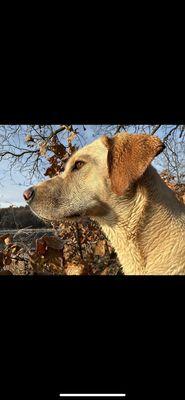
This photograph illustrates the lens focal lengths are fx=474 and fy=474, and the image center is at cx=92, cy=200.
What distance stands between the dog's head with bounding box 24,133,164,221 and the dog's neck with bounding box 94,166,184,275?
0.25 ft

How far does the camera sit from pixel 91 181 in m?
2.37

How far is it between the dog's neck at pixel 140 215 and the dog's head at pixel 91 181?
0.08 metres

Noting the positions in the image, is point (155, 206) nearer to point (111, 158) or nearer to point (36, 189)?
point (111, 158)

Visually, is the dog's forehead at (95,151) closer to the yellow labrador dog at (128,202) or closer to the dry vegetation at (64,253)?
the yellow labrador dog at (128,202)

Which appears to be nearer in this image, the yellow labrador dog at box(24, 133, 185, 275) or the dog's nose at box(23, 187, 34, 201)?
the yellow labrador dog at box(24, 133, 185, 275)

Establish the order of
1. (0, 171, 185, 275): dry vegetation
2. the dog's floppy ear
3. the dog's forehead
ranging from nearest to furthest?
the dog's floppy ear
the dog's forehead
(0, 171, 185, 275): dry vegetation

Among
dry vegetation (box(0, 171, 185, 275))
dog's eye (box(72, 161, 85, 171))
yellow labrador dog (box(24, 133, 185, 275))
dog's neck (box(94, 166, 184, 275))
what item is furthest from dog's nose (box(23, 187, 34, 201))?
dry vegetation (box(0, 171, 185, 275))

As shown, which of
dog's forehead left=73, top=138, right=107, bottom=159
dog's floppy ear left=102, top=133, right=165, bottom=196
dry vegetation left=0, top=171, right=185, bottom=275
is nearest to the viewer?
dog's floppy ear left=102, top=133, right=165, bottom=196

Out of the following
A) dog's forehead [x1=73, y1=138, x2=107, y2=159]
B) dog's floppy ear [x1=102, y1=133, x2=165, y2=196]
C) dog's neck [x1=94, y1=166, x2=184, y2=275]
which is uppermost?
dog's forehead [x1=73, y1=138, x2=107, y2=159]

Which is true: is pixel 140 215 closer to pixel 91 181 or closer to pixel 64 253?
pixel 91 181

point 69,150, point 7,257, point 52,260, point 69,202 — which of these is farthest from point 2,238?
point 69,202

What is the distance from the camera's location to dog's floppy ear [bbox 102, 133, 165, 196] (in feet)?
7.08

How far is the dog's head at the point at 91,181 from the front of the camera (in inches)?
86.7

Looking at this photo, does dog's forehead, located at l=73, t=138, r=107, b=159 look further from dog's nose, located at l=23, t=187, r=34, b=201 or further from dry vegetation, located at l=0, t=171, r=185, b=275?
dry vegetation, located at l=0, t=171, r=185, b=275
